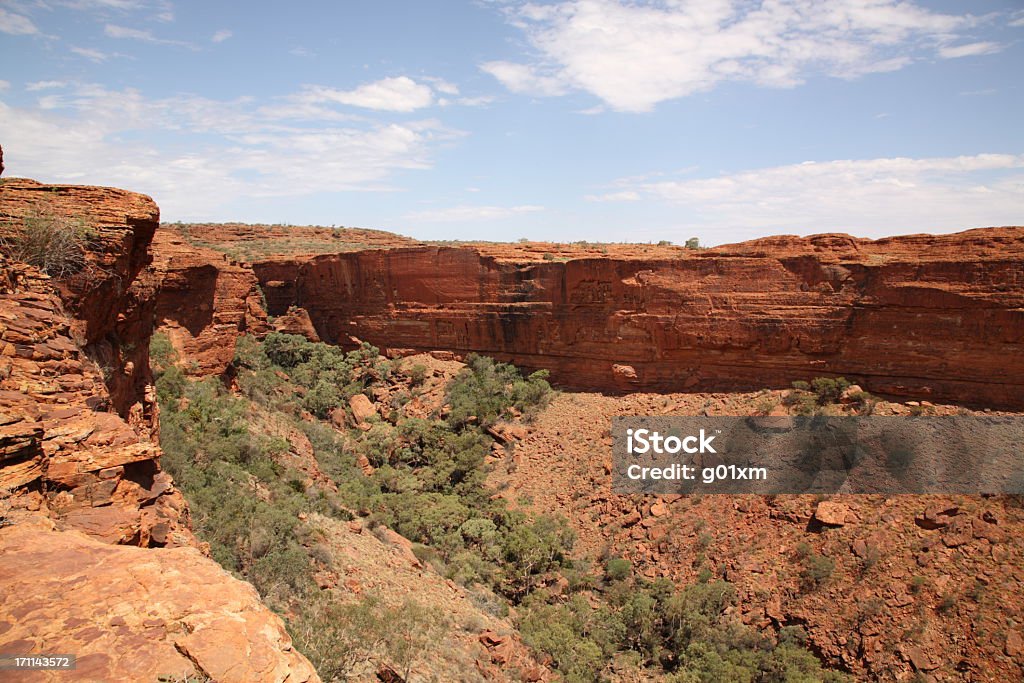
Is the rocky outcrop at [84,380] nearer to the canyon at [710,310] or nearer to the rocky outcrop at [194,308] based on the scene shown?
the rocky outcrop at [194,308]

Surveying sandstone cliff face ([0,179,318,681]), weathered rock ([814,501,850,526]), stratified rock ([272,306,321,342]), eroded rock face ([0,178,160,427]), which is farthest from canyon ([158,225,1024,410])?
sandstone cliff face ([0,179,318,681])

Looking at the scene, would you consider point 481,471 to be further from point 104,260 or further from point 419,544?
point 104,260

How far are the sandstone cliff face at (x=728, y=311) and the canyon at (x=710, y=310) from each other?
0.14ft

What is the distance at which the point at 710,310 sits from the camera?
22000 millimetres

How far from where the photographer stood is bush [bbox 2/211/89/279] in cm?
820

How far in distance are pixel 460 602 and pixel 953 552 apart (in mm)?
10489

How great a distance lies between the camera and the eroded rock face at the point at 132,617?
3289 millimetres

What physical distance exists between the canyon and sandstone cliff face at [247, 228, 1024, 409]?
0.04 meters

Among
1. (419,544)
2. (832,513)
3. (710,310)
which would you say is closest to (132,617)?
(419,544)

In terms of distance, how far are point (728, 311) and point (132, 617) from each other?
20544 millimetres

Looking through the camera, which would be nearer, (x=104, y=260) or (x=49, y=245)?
(x=49, y=245)

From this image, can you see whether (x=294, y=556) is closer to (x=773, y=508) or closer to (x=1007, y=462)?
(x=773, y=508)

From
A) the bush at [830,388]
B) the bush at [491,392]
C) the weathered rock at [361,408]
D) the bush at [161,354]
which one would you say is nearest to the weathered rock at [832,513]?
the bush at [830,388]

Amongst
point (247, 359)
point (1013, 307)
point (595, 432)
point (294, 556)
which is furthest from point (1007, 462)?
point (247, 359)
